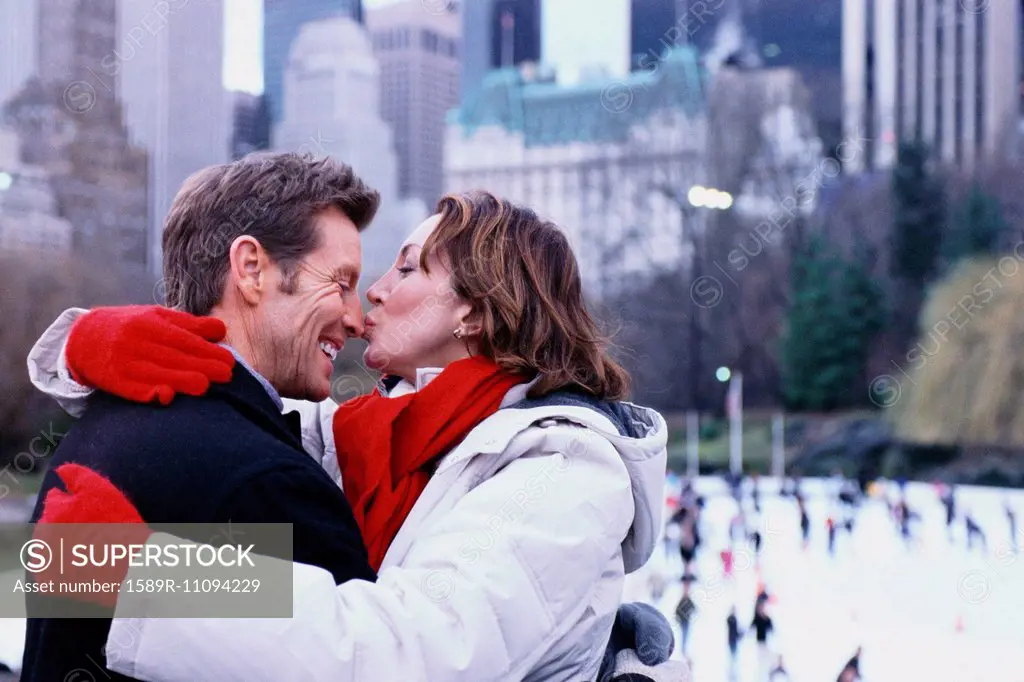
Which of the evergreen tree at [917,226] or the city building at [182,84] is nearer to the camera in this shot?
the city building at [182,84]

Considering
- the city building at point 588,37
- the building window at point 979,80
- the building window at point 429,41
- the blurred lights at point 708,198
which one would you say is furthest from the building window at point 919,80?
the building window at point 429,41

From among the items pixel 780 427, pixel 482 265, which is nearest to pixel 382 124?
pixel 780 427

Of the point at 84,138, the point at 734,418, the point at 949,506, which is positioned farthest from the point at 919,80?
the point at 84,138

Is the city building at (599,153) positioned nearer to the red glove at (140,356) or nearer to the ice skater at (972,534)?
the ice skater at (972,534)

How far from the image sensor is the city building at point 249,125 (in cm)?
502

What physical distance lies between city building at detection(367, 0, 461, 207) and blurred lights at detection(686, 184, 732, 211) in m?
2.21

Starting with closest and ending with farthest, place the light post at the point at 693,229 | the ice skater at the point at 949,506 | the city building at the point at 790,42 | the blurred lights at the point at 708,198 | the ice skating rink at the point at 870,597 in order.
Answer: the ice skating rink at the point at 870,597, the ice skater at the point at 949,506, the light post at the point at 693,229, the blurred lights at the point at 708,198, the city building at the point at 790,42

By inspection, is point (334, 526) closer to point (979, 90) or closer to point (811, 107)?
point (811, 107)

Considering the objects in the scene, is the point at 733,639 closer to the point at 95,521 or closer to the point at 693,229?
the point at 95,521

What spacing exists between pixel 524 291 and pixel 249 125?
4270mm

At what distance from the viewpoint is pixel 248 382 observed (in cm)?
102

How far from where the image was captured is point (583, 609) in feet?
3.43

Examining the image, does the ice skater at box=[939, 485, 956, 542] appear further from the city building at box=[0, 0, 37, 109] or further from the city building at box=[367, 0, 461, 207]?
the city building at box=[0, 0, 37, 109]

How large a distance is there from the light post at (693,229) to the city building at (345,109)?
2.47m
